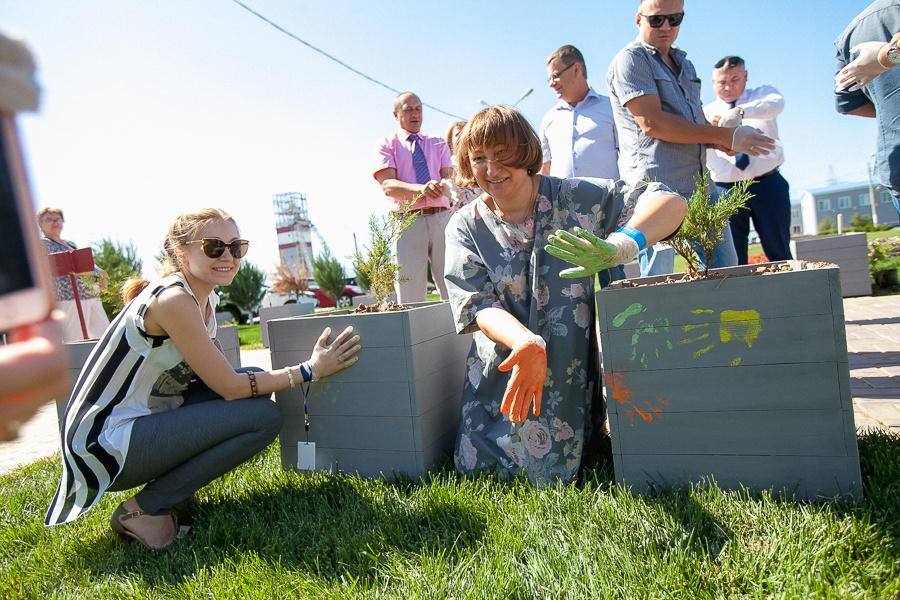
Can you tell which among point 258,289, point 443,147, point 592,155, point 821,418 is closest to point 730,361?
point 821,418

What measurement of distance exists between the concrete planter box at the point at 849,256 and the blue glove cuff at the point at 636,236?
6441mm

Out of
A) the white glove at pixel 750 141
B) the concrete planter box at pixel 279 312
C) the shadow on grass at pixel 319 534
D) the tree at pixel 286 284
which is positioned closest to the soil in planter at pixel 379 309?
the shadow on grass at pixel 319 534

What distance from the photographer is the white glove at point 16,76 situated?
10.0 inches

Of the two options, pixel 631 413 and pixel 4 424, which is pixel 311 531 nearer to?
pixel 631 413

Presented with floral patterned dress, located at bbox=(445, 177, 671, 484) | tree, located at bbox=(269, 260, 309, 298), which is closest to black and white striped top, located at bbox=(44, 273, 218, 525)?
floral patterned dress, located at bbox=(445, 177, 671, 484)

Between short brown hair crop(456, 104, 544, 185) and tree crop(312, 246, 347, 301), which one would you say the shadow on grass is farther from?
tree crop(312, 246, 347, 301)

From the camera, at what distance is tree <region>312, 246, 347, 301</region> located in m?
24.0

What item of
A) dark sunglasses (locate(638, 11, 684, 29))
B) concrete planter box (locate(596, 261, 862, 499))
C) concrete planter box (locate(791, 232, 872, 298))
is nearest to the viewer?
concrete planter box (locate(596, 261, 862, 499))

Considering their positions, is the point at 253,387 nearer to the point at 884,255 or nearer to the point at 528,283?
the point at 528,283

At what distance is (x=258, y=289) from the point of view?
75.5 ft

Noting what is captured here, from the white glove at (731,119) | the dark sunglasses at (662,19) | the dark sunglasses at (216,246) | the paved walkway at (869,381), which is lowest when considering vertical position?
the paved walkway at (869,381)

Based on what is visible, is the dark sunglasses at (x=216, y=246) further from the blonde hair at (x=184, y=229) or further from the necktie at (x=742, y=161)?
the necktie at (x=742, y=161)

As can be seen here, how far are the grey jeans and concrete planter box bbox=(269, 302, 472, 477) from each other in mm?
258

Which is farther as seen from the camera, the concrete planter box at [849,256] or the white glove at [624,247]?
the concrete planter box at [849,256]
